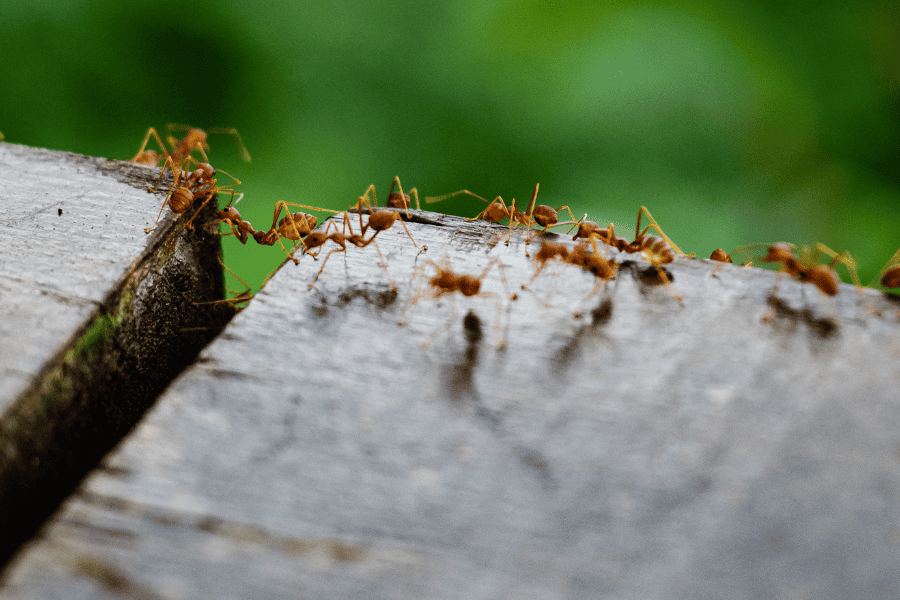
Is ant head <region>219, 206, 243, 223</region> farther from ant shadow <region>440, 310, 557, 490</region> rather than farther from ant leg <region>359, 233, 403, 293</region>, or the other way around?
ant shadow <region>440, 310, 557, 490</region>

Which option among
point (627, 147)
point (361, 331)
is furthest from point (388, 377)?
point (627, 147)

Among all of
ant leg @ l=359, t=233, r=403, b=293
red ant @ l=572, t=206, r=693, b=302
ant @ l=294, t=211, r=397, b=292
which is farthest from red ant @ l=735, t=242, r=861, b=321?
ant @ l=294, t=211, r=397, b=292

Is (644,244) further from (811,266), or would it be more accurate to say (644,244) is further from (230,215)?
(230,215)

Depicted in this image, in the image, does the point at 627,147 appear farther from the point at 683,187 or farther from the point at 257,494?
the point at 257,494

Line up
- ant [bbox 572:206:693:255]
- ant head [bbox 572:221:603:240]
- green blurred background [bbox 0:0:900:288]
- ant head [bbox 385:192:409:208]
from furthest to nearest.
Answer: green blurred background [bbox 0:0:900:288] → ant head [bbox 385:192:409:208] → ant head [bbox 572:221:603:240] → ant [bbox 572:206:693:255]

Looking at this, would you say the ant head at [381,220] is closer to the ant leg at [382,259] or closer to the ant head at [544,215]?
the ant leg at [382,259]

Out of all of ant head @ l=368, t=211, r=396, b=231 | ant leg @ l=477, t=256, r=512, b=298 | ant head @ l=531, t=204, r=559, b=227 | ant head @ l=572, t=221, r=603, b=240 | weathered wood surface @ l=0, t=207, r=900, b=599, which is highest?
ant head @ l=531, t=204, r=559, b=227

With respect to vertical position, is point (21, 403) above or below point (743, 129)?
below

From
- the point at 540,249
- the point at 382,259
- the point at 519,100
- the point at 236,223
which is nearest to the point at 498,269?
the point at 540,249
